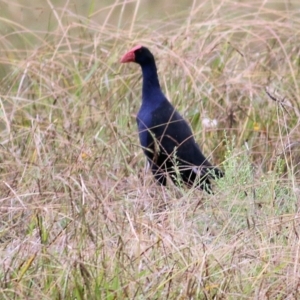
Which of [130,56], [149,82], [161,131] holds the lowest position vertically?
[161,131]

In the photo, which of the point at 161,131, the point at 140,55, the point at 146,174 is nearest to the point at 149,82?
the point at 140,55

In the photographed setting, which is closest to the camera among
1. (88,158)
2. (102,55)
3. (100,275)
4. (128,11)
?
(100,275)

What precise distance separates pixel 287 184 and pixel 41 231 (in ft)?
3.25

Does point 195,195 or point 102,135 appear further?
point 102,135

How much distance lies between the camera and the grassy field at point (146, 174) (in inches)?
114

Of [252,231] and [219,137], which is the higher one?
[252,231]

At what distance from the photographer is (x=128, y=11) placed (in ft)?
26.2

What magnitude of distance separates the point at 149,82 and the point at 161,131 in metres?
0.30

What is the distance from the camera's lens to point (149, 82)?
464 cm

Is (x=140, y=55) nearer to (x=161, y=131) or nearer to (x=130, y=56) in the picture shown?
(x=130, y=56)

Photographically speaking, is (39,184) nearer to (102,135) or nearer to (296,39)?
(102,135)

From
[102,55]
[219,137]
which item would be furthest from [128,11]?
[219,137]

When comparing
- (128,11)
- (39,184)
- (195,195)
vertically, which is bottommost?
(128,11)

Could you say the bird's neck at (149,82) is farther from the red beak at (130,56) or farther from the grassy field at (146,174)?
the grassy field at (146,174)
